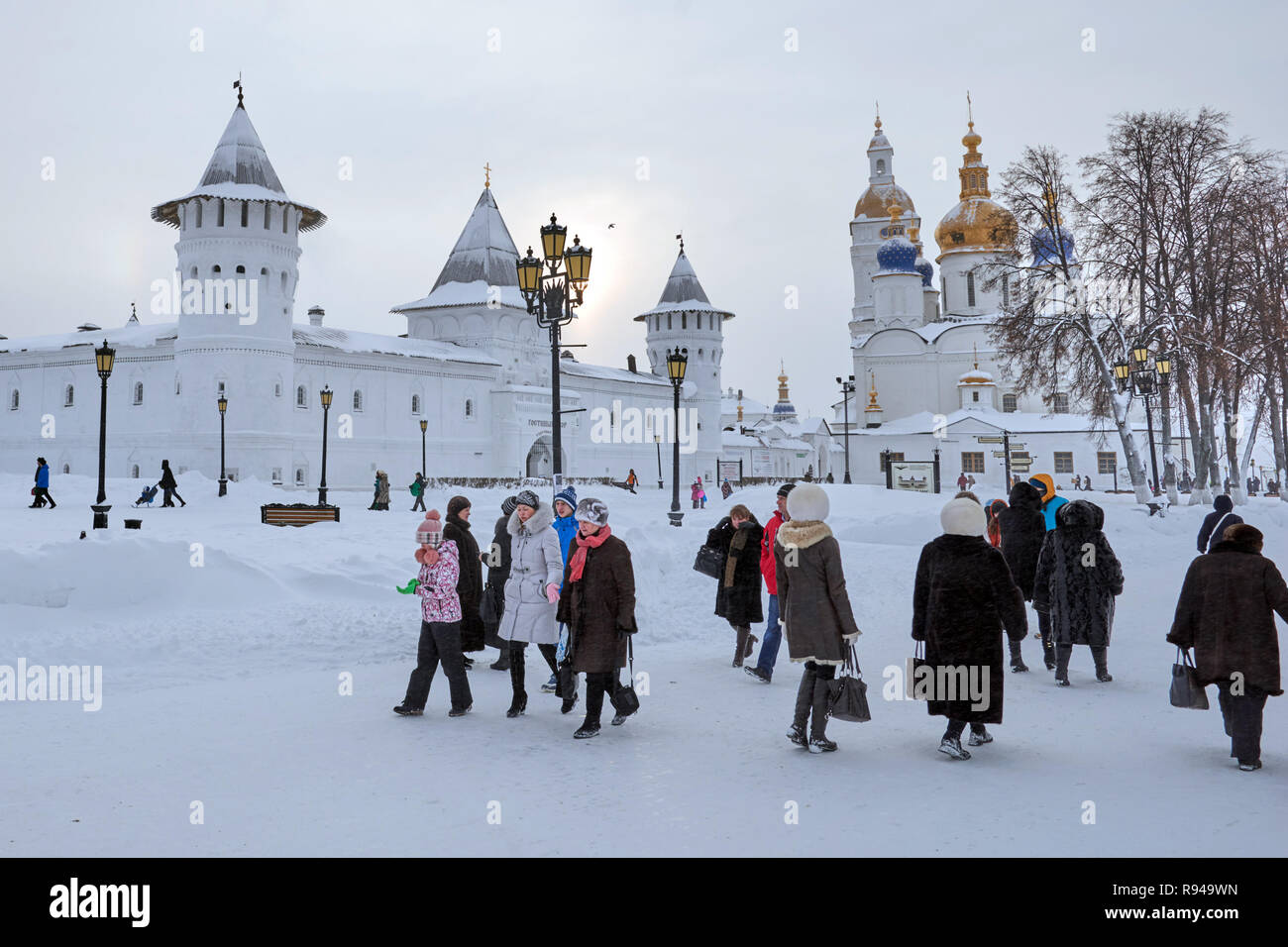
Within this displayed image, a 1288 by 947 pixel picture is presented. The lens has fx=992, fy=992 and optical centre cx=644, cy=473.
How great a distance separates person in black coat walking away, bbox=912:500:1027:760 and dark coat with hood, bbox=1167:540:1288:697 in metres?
0.90

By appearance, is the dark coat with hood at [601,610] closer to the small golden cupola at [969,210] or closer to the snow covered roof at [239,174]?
the snow covered roof at [239,174]

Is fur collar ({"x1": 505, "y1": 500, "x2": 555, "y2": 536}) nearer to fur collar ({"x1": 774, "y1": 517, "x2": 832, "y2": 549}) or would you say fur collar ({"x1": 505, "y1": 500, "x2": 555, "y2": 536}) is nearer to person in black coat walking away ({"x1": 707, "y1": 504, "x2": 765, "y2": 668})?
fur collar ({"x1": 774, "y1": 517, "x2": 832, "y2": 549})

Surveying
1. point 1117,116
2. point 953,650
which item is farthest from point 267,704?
point 1117,116

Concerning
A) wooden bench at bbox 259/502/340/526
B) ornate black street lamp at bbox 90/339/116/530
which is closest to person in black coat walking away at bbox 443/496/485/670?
ornate black street lamp at bbox 90/339/116/530

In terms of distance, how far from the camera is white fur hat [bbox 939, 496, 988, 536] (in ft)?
18.4

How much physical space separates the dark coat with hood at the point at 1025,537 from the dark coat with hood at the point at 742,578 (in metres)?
2.19

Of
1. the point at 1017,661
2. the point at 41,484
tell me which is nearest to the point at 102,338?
the point at 41,484

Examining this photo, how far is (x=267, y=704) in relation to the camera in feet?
22.8

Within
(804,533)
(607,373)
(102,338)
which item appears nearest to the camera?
(804,533)

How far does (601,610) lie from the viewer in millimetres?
6172

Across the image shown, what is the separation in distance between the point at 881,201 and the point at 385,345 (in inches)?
1390

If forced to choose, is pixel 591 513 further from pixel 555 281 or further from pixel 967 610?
pixel 555 281

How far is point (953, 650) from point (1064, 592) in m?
2.53

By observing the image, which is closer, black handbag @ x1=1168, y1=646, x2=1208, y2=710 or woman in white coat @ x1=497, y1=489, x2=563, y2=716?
black handbag @ x1=1168, y1=646, x2=1208, y2=710
